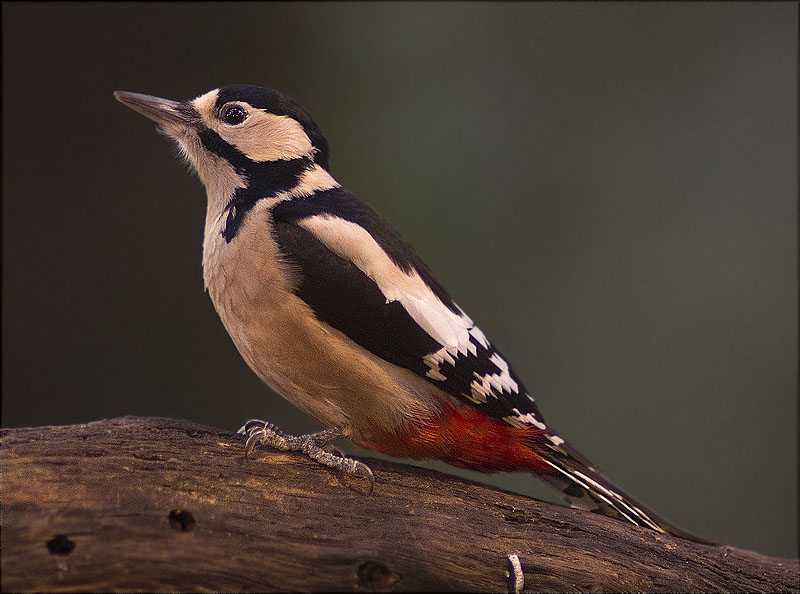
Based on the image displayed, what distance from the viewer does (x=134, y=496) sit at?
187 centimetres

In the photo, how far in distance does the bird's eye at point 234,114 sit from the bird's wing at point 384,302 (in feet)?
1.17

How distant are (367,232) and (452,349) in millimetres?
414

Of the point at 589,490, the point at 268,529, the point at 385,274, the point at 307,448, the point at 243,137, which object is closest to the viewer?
the point at 268,529

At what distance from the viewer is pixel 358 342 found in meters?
2.16

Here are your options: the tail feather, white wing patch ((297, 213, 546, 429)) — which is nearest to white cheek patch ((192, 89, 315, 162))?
white wing patch ((297, 213, 546, 429))

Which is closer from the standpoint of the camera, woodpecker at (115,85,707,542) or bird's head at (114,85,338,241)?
woodpecker at (115,85,707,542)

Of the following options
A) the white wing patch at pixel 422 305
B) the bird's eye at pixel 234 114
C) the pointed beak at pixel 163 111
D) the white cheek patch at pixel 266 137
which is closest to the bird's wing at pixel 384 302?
the white wing patch at pixel 422 305

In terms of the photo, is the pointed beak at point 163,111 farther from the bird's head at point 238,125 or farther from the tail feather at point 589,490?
the tail feather at point 589,490

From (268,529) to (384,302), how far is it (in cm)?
67

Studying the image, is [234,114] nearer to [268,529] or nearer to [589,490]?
[268,529]

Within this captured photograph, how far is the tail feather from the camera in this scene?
234 cm

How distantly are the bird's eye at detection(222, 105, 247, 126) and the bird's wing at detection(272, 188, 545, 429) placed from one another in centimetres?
36

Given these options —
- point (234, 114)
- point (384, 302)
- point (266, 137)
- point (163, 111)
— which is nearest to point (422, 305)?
point (384, 302)

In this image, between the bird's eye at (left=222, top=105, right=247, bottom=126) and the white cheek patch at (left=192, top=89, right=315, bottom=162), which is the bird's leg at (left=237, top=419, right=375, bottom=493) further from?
the bird's eye at (left=222, top=105, right=247, bottom=126)
